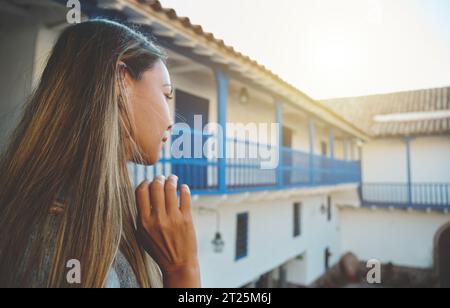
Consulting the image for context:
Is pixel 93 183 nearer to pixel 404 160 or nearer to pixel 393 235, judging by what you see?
pixel 404 160

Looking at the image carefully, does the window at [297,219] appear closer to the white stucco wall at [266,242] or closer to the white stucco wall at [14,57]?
the white stucco wall at [266,242]

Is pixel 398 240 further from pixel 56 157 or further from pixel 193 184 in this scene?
pixel 56 157

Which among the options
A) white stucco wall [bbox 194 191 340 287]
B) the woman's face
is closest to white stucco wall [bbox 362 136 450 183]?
white stucco wall [bbox 194 191 340 287]

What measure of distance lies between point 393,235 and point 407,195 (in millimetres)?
2000

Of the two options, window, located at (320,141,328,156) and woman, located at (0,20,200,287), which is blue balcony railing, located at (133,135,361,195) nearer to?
woman, located at (0,20,200,287)

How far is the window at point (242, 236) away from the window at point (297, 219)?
3.73 m

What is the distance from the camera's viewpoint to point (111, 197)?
0.86 metres

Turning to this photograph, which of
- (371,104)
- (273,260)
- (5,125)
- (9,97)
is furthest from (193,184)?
(371,104)

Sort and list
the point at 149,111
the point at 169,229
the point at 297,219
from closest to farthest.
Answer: the point at 169,229 → the point at 149,111 → the point at 297,219

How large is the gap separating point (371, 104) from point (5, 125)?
50.2 ft

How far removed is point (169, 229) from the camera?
0.81 m

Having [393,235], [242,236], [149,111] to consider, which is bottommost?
[393,235]

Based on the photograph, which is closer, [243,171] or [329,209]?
[243,171]

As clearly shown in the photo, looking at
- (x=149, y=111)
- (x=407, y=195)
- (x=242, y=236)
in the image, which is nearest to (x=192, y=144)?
(x=149, y=111)
